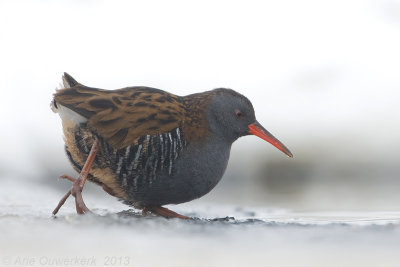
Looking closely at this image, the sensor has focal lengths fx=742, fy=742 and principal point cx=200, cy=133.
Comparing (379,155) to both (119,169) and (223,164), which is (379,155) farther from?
(119,169)

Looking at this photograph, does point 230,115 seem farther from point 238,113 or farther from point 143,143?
point 143,143

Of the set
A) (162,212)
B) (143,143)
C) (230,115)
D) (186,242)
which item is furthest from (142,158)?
(186,242)

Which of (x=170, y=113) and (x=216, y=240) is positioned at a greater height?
(x=170, y=113)

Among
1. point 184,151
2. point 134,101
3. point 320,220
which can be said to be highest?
point 134,101

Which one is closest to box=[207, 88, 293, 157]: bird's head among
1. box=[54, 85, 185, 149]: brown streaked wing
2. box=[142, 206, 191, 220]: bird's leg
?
box=[54, 85, 185, 149]: brown streaked wing

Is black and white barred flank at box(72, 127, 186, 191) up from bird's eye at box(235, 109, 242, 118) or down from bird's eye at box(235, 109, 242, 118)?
down

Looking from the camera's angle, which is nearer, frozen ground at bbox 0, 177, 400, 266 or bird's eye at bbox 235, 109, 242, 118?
frozen ground at bbox 0, 177, 400, 266

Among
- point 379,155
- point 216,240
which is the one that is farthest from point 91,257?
point 379,155

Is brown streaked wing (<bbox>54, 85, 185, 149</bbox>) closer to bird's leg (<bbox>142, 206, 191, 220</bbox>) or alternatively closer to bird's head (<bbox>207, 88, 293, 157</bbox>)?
bird's head (<bbox>207, 88, 293, 157</bbox>)
